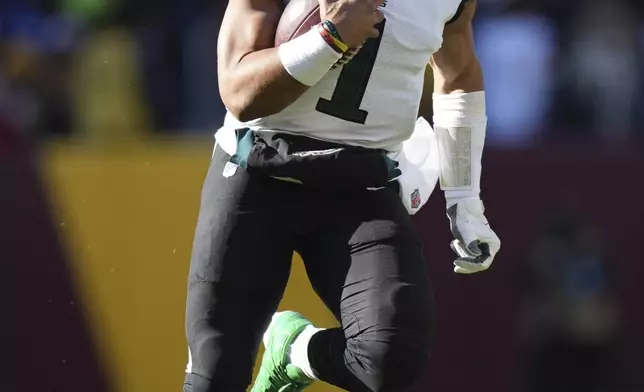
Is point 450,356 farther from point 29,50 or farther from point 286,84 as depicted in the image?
point 286,84

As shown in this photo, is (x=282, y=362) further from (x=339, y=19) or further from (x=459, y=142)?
(x=339, y=19)

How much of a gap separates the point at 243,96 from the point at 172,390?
129 inches

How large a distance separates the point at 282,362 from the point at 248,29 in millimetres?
1089

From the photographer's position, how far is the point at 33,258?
6402 millimetres

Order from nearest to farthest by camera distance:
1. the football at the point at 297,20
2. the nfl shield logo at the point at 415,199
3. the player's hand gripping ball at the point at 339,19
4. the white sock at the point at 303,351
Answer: the player's hand gripping ball at the point at 339,19 → the football at the point at 297,20 → the white sock at the point at 303,351 → the nfl shield logo at the point at 415,199

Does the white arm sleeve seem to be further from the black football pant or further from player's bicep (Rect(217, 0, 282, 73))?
player's bicep (Rect(217, 0, 282, 73))

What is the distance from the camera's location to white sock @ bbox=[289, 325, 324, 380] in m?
3.78

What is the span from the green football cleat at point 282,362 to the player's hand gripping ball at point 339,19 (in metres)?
0.93

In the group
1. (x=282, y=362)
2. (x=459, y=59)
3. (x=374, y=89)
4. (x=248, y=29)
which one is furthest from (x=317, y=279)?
(x=459, y=59)

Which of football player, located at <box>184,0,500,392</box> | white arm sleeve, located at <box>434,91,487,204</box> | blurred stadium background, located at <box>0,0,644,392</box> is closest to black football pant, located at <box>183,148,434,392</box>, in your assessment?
football player, located at <box>184,0,500,392</box>

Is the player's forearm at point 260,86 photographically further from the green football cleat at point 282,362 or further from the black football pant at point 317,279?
the green football cleat at point 282,362

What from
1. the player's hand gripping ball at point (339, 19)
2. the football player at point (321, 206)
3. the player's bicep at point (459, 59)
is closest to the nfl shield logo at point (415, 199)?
the football player at point (321, 206)

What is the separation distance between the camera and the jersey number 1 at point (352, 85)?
3.54 meters

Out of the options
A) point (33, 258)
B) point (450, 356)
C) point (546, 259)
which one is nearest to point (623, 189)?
point (546, 259)
